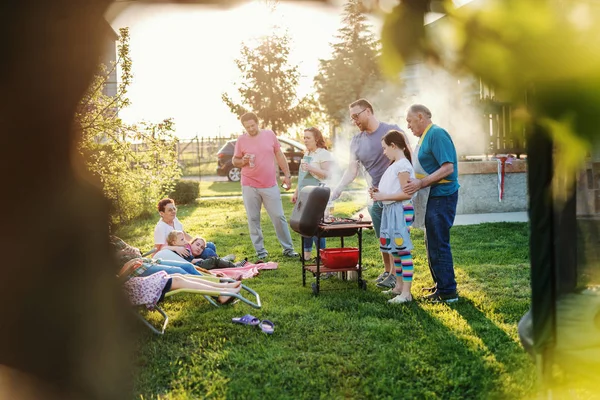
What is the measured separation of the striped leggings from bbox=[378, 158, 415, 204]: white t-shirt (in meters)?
0.18

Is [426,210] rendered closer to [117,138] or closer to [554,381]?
[554,381]

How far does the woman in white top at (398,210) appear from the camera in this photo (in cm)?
549

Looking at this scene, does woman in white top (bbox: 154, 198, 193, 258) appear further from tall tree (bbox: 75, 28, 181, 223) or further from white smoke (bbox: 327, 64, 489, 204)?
white smoke (bbox: 327, 64, 489, 204)

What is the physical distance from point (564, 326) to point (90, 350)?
272cm

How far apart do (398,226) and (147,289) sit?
7.35ft

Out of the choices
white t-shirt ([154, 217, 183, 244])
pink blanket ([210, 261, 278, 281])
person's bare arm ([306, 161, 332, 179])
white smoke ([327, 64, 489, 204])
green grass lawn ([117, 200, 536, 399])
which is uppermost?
white smoke ([327, 64, 489, 204])

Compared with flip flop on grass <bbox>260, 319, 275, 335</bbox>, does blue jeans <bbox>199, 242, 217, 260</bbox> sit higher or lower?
higher

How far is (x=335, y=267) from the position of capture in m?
6.13

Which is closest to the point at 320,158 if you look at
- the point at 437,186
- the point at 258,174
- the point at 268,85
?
the point at 258,174

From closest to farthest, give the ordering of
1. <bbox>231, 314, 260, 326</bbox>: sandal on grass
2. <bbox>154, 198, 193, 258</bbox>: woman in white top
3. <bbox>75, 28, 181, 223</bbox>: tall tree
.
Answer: <bbox>231, 314, 260, 326</bbox>: sandal on grass, <bbox>75, 28, 181, 223</bbox>: tall tree, <bbox>154, 198, 193, 258</bbox>: woman in white top

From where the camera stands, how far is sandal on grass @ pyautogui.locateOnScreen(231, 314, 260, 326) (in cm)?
482

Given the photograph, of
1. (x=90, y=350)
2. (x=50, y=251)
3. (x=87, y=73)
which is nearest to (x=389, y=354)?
(x=90, y=350)

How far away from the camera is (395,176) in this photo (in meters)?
5.59

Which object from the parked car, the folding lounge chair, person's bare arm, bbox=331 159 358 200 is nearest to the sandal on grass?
the folding lounge chair
